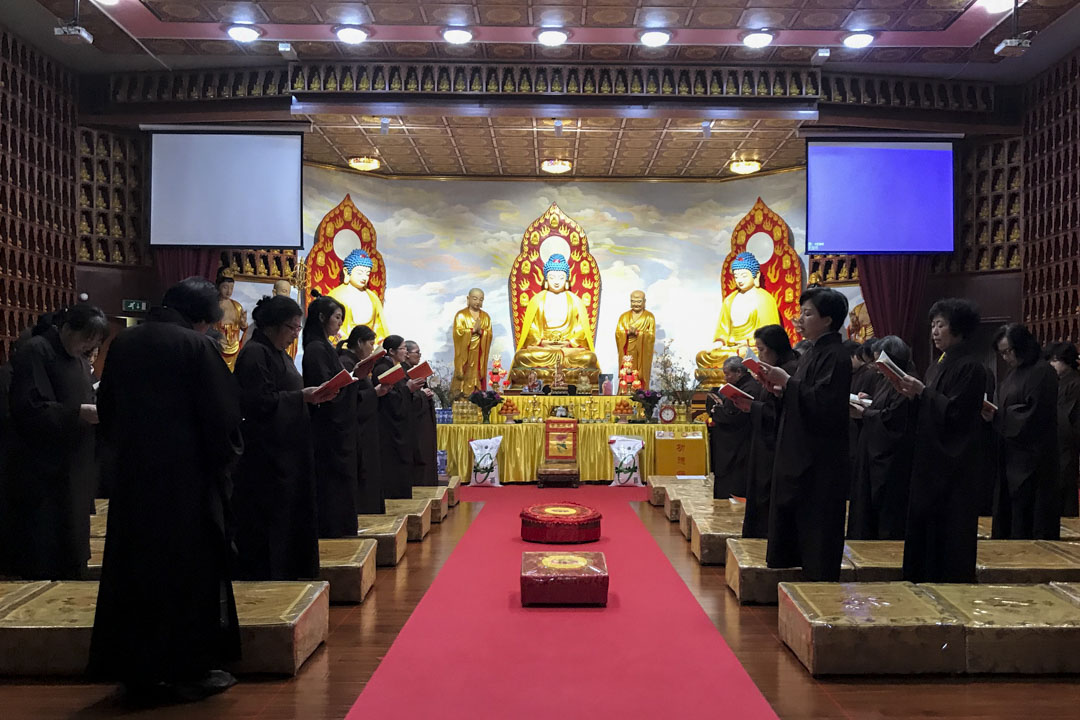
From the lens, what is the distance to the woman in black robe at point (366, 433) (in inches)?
211

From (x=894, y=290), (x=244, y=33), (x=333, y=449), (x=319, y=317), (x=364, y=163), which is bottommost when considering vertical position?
(x=333, y=449)

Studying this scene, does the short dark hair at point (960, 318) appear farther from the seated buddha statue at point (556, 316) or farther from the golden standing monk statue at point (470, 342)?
the golden standing monk statue at point (470, 342)

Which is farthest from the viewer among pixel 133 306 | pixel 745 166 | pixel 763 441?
pixel 745 166

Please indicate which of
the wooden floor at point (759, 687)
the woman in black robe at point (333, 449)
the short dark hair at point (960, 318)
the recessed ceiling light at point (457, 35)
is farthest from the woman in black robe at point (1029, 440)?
the recessed ceiling light at point (457, 35)

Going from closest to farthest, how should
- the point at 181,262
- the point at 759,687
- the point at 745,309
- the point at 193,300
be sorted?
the point at 193,300 → the point at 759,687 → the point at 181,262 → the point at 745,309

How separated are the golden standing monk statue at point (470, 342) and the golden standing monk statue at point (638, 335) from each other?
1.77 meters

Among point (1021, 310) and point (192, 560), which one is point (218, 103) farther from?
point (1021, 310)

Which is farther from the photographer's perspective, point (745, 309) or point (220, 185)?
point (745, 309)

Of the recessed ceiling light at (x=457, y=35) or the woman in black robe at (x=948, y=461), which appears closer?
the woman in black robe at (x=948, y=461)

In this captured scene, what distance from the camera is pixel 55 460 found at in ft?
13.1

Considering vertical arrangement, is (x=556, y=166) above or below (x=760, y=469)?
above

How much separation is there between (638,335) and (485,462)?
355cm

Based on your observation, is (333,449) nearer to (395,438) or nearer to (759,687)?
(395,438)

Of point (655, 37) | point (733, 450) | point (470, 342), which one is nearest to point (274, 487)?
point (733, 450)
